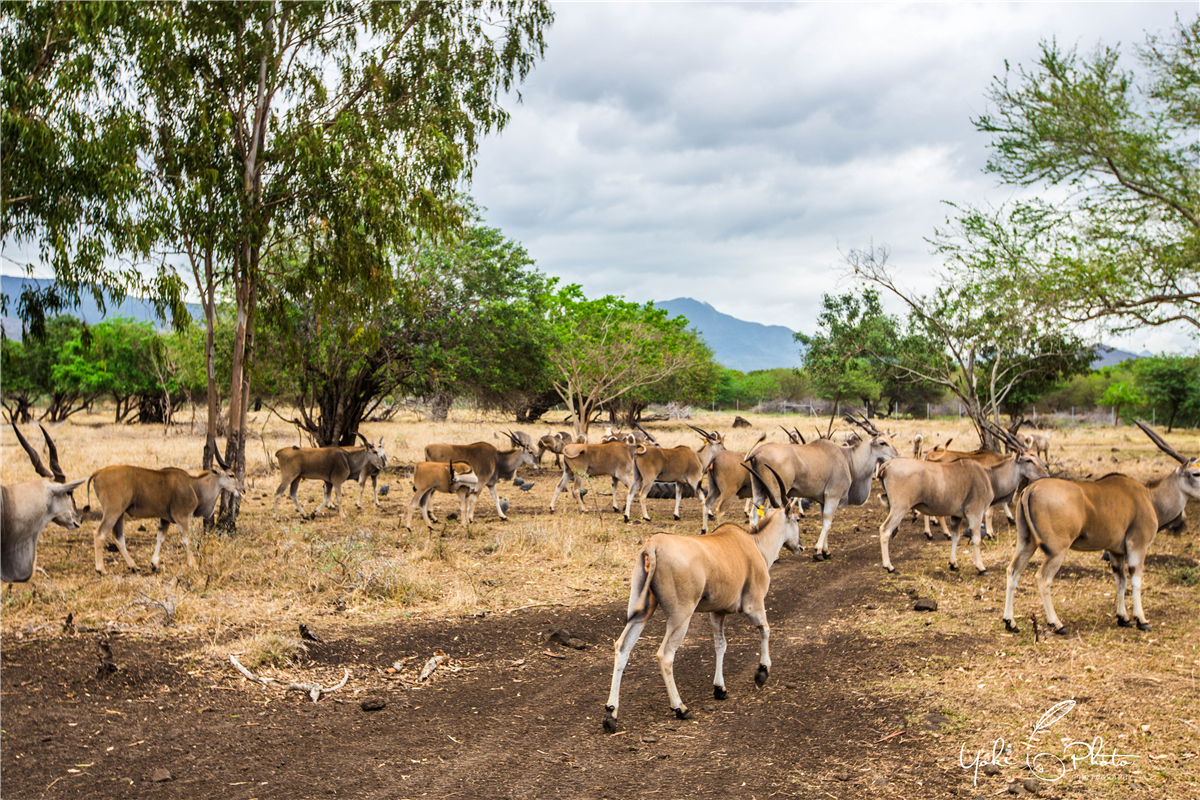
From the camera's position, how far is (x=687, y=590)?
6289 mm

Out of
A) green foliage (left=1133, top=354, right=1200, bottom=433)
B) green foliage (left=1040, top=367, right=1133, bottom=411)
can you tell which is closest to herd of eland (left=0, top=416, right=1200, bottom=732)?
green foliage (left=1133, top=354, right=1200, bottom=433)

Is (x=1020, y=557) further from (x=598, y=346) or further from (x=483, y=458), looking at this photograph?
(x=598, y=346)

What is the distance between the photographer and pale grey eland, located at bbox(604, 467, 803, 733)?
6.21 meters

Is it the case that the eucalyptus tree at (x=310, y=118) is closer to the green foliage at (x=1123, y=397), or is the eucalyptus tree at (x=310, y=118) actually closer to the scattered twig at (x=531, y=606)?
the scattered twig at (x=531, y=606)

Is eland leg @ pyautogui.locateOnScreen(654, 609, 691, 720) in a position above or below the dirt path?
above

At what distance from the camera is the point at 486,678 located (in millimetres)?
7516

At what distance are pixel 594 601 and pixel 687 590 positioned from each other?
162 inches

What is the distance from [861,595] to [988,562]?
9.88 ft

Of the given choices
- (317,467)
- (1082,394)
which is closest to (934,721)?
(317,467)

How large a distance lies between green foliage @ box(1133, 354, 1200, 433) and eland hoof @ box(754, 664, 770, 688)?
4562cm

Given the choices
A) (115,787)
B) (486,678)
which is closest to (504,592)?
(486,678)

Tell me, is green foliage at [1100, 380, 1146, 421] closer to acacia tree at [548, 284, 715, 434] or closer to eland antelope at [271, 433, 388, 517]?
acacia tree at [548, 284, 715, 434]

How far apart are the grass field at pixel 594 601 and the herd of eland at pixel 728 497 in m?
0.50

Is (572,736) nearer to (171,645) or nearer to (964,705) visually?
(964,705)
